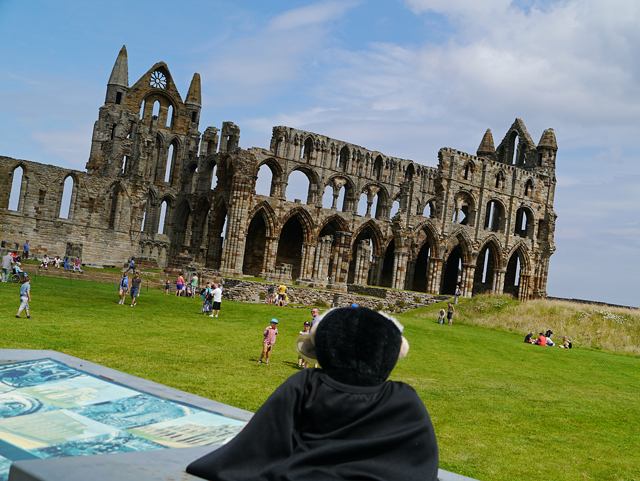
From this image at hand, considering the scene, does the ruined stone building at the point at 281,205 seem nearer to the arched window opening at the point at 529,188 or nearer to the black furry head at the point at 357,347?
the arched window opening at the point at 529,188

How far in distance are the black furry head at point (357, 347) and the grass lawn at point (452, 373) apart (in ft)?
13.6

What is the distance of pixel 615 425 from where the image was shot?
9.70 meters

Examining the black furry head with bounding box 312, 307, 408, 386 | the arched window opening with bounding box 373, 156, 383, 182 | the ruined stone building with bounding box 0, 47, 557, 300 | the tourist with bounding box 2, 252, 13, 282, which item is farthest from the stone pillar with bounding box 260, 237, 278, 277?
the black furry head with bounding box 312, 307, 408, 386

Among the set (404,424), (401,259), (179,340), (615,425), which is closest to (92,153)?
(401,259)

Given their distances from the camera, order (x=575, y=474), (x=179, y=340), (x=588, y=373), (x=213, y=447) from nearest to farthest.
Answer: (x=213, y=447)
(x=575, y=474)
(x=179, y=340)
(x=588, y=373)

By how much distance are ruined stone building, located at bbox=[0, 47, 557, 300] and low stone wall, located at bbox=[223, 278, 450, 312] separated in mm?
4174

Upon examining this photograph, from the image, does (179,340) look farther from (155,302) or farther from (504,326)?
(504,326)

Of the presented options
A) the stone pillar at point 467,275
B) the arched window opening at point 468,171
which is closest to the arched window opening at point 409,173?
the arched window opening at point 468,171

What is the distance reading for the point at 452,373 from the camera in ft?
45.7

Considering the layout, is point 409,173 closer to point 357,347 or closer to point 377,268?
point 377,268

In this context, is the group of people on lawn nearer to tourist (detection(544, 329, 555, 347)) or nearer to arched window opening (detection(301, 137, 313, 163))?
tourist (detection(544, 329, 555, 347))

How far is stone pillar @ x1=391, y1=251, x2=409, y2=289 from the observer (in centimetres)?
4425

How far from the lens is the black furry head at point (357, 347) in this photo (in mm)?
2891

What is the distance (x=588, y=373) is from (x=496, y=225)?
38417mm
